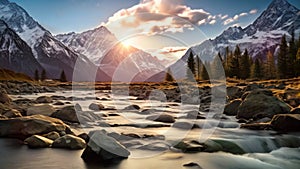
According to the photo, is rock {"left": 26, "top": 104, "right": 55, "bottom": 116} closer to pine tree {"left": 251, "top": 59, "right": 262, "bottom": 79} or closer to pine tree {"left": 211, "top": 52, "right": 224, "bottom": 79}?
pine tree {"left": 251, "top": 59, "right": 262, "bottom": 79}

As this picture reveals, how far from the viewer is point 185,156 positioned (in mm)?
12859

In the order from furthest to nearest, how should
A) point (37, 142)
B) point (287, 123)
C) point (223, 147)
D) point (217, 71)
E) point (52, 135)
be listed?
point (217, 71), point (287, 123), point (52, 135), point (223, 147), point (37, 142)

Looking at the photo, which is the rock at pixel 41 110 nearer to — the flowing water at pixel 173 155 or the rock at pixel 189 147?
the flowing water at pixel 173 155

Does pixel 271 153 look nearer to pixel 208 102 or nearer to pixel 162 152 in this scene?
pixel 162 152

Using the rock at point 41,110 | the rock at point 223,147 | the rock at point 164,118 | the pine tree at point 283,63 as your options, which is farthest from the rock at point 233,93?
the pine tree at point 283,63

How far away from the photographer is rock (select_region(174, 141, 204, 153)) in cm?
1373

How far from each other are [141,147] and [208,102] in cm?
2538

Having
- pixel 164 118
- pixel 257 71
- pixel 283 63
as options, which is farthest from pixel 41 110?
pixel 257 71

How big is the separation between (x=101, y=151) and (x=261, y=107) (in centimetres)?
1497

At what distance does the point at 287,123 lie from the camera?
18.5 metres

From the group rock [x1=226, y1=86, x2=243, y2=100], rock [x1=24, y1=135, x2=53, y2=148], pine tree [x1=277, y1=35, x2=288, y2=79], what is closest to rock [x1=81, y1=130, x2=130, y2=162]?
rock [x1=24, y1=135, x2=53, y2=148]

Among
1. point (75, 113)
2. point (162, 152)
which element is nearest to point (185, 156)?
point (162, 152)

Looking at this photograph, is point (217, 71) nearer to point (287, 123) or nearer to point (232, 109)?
point (232, 109)

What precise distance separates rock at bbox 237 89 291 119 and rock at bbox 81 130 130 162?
543 inches
